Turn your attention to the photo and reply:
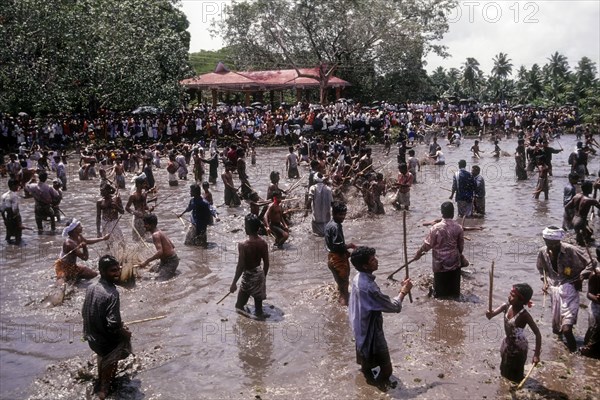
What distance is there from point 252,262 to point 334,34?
3725cm

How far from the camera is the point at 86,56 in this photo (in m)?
29.8

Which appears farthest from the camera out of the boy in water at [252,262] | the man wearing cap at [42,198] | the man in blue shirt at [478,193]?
the man wearing cap at [42,198]

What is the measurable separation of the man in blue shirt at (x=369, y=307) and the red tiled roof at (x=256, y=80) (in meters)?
32.3

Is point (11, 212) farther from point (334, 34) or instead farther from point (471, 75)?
point (471, 75)

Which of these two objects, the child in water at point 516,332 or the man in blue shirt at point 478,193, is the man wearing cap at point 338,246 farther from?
the man in blue shirt at point 478,193

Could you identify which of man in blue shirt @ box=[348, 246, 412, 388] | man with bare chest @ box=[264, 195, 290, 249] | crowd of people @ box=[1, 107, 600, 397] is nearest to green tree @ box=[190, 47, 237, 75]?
crowd of people @ box=[1, 107, 600, 397]

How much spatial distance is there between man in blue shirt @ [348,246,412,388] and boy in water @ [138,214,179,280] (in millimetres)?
4494

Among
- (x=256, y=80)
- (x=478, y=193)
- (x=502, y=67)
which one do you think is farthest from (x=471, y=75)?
(x=478, y=193)

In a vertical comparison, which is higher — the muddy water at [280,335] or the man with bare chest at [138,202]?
the man with bare chest at [138,202]

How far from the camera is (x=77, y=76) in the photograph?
29.6 m

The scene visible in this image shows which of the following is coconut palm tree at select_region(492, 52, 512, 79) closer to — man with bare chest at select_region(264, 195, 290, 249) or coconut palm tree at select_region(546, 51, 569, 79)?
coconut palm tree at select_region(546, 51, 569, 79)

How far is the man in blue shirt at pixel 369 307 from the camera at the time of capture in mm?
5895

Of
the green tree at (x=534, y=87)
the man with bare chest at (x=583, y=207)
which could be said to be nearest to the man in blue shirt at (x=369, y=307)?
the man with bare chest at (x=583, y=207)

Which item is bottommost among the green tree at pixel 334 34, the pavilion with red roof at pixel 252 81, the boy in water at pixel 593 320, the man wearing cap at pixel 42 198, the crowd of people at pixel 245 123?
the boy in water at pixel 593 320
